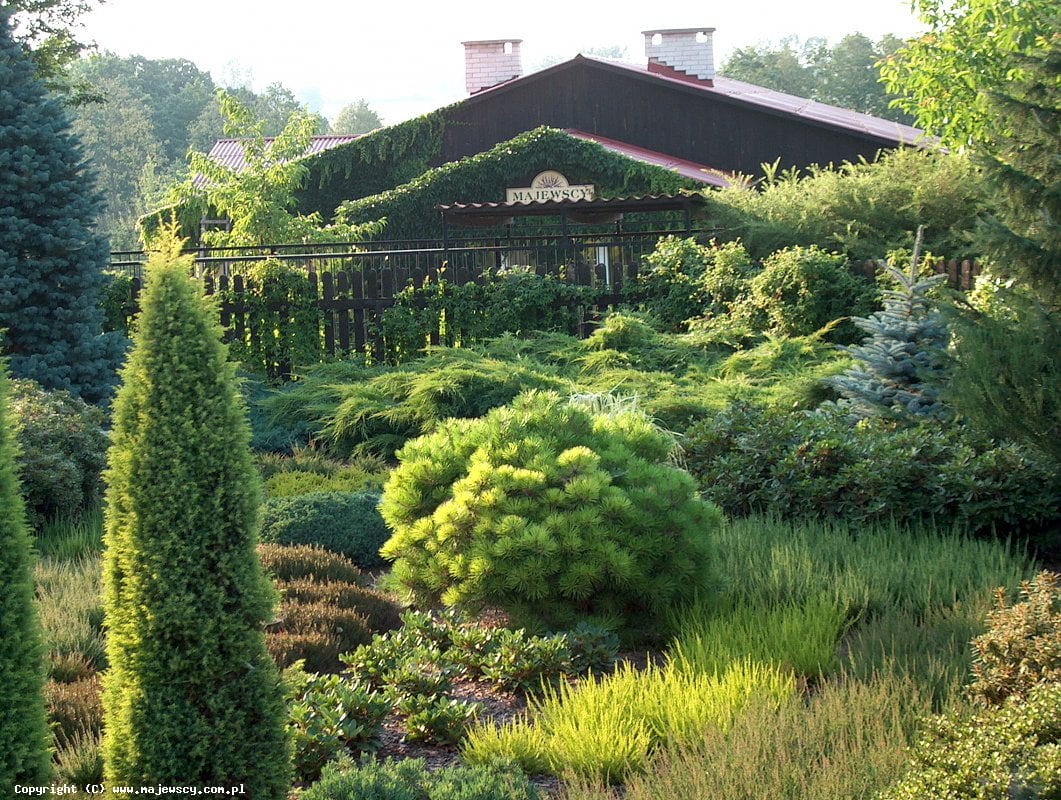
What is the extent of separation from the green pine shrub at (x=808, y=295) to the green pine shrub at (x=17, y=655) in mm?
10778

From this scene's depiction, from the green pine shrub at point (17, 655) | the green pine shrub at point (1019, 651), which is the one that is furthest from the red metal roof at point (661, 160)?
the green pine shrub at point (17, 655)

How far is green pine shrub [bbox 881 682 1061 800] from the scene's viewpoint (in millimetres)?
3076

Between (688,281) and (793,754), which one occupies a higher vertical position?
(688,281)

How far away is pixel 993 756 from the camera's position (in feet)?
10.4

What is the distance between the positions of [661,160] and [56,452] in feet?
75.6

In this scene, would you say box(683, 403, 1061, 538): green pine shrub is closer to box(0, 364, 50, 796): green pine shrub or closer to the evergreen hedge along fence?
box(0, 364, 50, 796): green pine shrub

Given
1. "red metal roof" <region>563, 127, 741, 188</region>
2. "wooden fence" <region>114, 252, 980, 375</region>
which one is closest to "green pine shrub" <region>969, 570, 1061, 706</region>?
"wooden fence" <region>114, 252, 980, 375</region>

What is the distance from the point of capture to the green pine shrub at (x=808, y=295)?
12.8m

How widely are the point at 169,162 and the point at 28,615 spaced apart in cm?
9122

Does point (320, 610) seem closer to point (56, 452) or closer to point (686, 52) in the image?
point (56, 452)

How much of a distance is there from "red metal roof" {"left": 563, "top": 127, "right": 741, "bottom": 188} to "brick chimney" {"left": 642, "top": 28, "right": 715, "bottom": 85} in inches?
176

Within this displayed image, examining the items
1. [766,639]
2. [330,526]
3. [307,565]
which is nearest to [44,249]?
[330,526]

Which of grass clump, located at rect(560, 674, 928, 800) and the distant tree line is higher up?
the distant tree line

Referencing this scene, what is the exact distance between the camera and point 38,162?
10.8m
